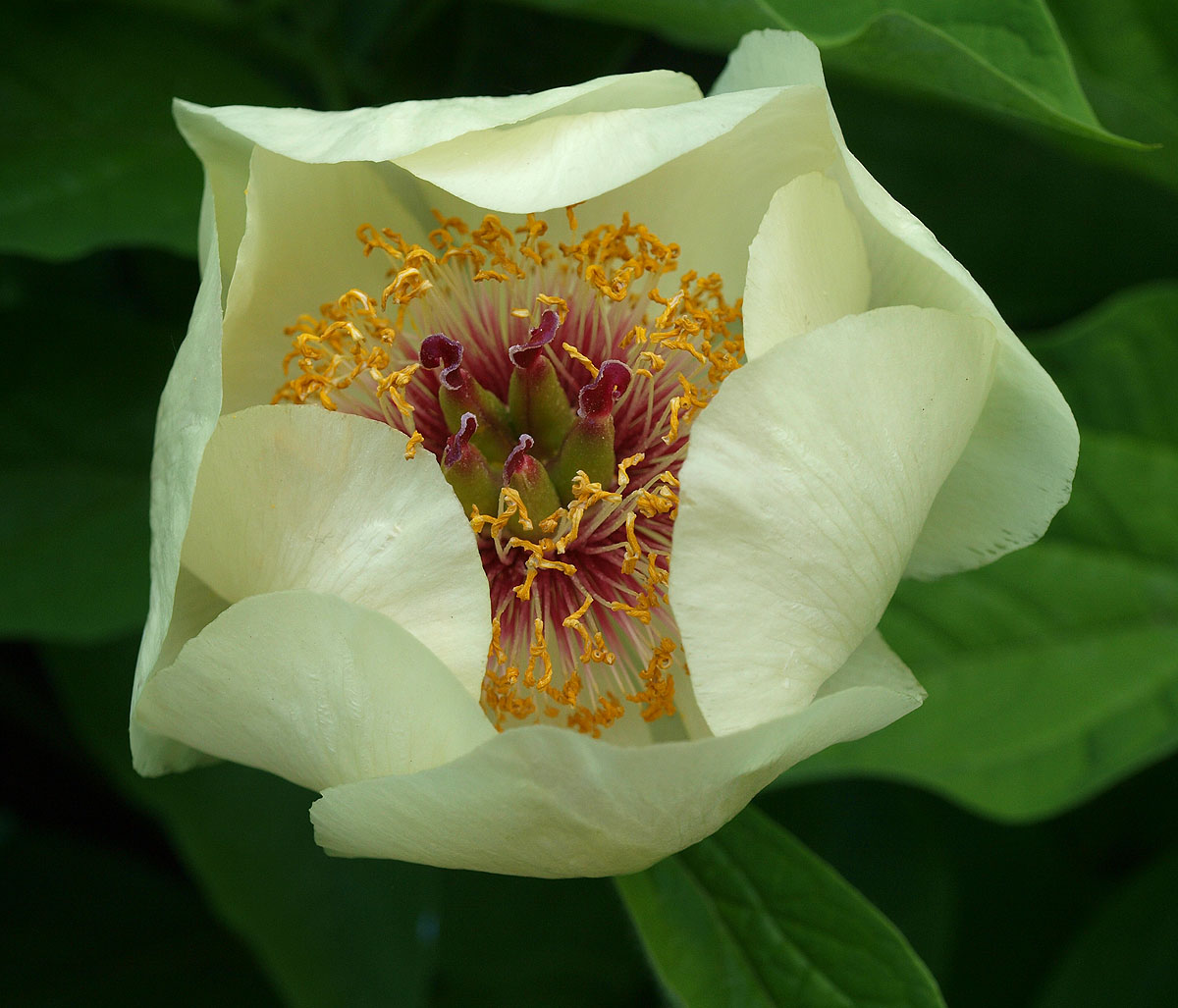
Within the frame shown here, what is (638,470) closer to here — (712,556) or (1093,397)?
(712,556)

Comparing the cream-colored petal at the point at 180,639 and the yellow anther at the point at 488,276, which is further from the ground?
the yellow anther at the point at 488,276

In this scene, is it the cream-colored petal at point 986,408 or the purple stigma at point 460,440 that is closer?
the cream-colored petal at point 986,408

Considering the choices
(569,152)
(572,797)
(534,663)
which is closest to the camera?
(572,797)

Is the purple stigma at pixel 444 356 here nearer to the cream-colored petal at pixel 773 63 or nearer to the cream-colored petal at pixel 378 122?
the cream-colored petal at pixel 378 122

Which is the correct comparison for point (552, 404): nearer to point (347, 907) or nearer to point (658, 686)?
point (658, 686)

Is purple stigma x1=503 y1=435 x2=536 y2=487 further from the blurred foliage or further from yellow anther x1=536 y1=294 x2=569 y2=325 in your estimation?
the blurred foliage

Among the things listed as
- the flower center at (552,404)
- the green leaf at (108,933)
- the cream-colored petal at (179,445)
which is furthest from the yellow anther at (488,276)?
the green leaf at (108,933)

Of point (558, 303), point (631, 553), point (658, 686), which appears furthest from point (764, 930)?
point (558, 303)
